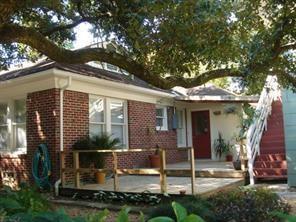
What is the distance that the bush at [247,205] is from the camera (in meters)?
6.20

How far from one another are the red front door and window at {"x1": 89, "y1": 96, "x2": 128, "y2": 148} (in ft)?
17.0

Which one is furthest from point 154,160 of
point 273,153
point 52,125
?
point 52,125

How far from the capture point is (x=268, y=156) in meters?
12.9

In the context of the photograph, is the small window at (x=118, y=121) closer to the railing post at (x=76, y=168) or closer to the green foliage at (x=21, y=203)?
the railing post at (x=76, y=168)

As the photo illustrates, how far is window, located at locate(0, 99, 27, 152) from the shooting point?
1325cm

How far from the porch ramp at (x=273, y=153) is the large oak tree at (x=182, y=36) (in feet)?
12.7

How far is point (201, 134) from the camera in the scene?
1908cm

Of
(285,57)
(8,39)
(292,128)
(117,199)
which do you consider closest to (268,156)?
(292,128)

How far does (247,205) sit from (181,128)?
12.6 m

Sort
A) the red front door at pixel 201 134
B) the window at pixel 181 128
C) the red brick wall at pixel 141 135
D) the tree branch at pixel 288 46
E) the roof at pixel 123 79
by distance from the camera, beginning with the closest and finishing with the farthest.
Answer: the tree branch at pixel 288 46
the roof at pixel 123 79
the red brick wall at pixel 141 135
the window at pixel 181 128
the red front door at pixel 201 134

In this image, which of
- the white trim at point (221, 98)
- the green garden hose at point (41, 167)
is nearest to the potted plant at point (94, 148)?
the green garden hose at point (41, 167)

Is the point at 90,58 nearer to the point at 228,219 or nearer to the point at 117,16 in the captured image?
the point at 117,16

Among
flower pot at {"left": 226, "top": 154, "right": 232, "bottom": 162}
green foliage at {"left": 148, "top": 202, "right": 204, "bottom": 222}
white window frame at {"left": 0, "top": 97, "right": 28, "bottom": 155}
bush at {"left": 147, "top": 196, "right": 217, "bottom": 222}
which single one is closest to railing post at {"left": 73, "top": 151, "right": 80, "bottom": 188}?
white window frame at {"left": 0, "top": 97, "right": 28, "bottom": 155}

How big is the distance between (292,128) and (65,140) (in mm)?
6381
